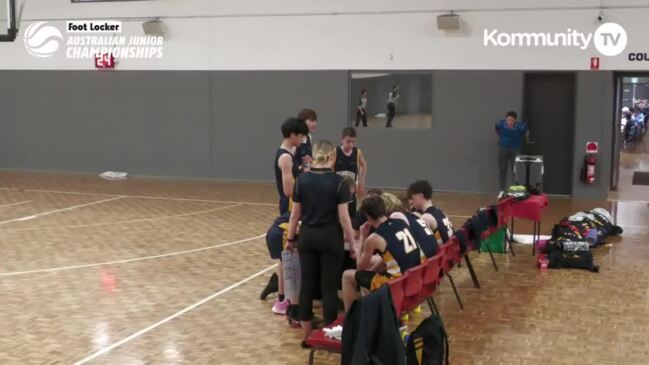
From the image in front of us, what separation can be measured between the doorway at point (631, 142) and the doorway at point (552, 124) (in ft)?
2.81

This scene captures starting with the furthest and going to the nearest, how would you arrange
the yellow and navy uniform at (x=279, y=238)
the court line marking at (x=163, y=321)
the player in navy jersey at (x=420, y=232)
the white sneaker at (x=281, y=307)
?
1. the white sneaker at (x=281, y=307)
2. the yellow and navy uniform at (x=279, y=238)
3. the player in navy jersey at (x=420, y=232)
4. the court line marking at (x=163, y=321)

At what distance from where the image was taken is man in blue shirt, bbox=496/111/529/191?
14.4 m

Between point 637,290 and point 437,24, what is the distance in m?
8.64

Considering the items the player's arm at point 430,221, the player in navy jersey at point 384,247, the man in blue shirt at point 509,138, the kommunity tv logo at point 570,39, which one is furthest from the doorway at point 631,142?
the player in navy jersey at point 384,247

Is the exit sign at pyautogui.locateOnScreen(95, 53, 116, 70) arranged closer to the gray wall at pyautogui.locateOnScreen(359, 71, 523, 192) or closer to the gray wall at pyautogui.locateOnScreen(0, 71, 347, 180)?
the gray wall at pyautogui.locateOnScreen(0, 71, 347, 180)

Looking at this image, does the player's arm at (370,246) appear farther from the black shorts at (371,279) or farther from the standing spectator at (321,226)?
the standing spectator at (321,226)

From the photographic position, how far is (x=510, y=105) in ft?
49.2

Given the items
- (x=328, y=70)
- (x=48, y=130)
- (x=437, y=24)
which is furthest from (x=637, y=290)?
(x=48, y=130)

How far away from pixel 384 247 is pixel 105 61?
543 inches

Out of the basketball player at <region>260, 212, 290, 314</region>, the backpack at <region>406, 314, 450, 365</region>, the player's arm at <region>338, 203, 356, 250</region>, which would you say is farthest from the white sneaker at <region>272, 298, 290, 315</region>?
the backpack at <region>406, 314, 450, 365</region>

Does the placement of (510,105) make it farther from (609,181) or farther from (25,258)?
(25,258)

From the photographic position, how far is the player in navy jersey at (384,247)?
5.47 meters

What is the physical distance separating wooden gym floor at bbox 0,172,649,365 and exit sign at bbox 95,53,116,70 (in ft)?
20.2

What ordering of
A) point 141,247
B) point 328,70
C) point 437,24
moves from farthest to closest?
point 328,70
point 437,24
point 141,247
